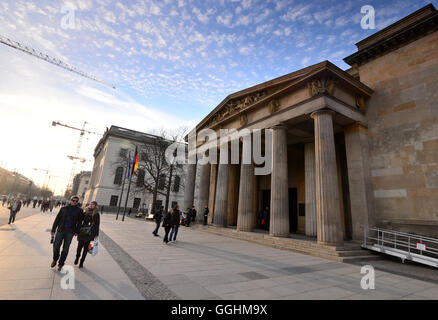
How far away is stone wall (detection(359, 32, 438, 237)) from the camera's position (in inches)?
448

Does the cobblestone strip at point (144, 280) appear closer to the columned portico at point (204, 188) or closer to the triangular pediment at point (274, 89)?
the triangular pediment at point (274, 89)

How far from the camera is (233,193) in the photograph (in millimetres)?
23469

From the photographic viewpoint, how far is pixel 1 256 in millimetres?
6258

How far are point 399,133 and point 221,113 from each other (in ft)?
46.3

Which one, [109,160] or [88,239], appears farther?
[109,160]

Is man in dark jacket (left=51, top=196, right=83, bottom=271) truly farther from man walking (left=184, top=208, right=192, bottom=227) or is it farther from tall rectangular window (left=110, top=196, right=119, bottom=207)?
tall rectangular window (left=110, top=196, right=119, bottom=207)

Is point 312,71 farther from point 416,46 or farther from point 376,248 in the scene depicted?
point 376,248

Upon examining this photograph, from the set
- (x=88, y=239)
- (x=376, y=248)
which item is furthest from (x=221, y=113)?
(x=88, y=239)

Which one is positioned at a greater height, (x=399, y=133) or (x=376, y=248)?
(x=399, y=133)

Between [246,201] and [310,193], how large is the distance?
16.0 feet

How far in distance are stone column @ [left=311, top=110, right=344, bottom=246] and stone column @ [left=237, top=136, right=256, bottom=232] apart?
558 centimetres

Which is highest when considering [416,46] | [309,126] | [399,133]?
[416,46]

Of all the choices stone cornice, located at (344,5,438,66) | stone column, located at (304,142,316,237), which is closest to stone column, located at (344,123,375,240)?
stone column, located at (304,142,316,237)
